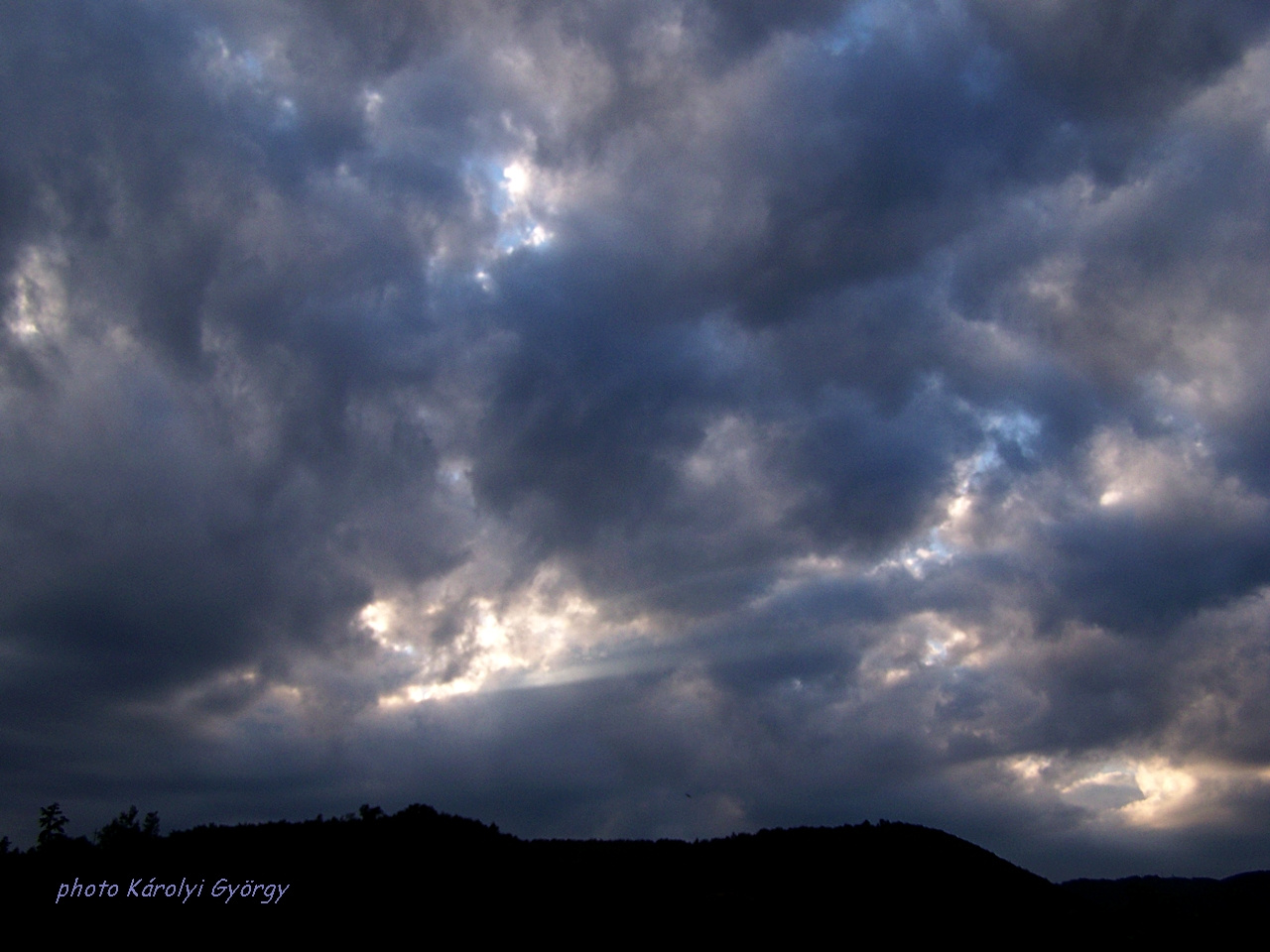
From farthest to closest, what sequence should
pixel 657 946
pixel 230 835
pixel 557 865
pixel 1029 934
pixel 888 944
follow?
pixel 230 835 → pixel 557 865 → pixel 1029 934 → pixel 888 944 → pixel 657 946

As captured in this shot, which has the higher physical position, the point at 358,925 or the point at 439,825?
the point at 439,825

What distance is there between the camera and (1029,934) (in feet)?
155

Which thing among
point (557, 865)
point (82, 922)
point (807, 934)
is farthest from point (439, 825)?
point (807, 934)

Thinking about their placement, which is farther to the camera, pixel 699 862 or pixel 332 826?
pixel 332 826

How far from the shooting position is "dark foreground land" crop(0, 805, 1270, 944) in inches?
1698

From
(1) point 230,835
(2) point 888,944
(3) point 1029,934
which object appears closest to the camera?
(2) point 888,944

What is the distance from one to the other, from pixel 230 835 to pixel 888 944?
4232 centimetres

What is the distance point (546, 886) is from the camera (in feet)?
158

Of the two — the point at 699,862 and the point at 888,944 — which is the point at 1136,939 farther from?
the point at 699,862

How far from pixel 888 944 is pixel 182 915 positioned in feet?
119

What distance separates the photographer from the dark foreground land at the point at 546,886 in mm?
43125

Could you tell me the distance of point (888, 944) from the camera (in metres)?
43.5

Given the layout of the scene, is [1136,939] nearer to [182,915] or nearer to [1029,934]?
[1029,934]

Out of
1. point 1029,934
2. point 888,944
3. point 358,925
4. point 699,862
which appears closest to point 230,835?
point 358,925
